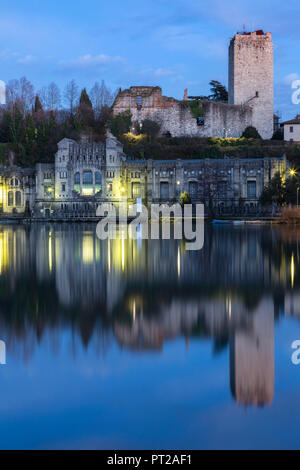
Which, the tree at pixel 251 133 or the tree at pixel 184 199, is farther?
the tree at pixel 251 133

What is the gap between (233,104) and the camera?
228 feet

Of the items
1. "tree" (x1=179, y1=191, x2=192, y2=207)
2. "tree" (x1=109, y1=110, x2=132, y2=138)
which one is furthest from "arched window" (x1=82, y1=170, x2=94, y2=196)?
"tree" (x1=179, y1=191, x2=192, y2=207)

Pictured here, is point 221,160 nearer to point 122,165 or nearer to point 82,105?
point 122,165

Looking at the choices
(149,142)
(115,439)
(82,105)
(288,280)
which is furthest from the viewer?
(82,105)

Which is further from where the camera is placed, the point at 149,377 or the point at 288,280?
the point at 288,280

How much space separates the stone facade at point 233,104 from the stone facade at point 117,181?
992cm

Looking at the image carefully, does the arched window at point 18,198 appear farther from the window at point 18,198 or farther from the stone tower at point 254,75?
the stone tower at point 254,75

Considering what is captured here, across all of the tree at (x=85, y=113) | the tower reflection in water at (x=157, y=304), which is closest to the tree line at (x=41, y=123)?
the tree at (x=85, y=113)

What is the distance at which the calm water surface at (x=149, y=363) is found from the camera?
13.3ft

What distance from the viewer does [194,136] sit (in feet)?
224

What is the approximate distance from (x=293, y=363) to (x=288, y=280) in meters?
5.84

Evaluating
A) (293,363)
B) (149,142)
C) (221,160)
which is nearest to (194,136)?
(149,142)

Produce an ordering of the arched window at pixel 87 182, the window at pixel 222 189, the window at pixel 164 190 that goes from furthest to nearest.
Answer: the arched window at pixel 87 182
the window at pixel 164 190
the window at pixel 222 189

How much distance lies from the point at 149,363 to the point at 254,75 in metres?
67.9
